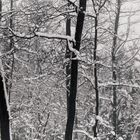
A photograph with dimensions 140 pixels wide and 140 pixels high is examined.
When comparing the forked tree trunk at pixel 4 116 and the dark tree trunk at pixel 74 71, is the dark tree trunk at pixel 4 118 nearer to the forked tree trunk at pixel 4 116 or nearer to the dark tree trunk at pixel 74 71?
the forked tree trunk at pixel 4 116

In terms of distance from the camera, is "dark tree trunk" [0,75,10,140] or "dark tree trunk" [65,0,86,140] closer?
"dark tree trunk" [65,0,86,140]

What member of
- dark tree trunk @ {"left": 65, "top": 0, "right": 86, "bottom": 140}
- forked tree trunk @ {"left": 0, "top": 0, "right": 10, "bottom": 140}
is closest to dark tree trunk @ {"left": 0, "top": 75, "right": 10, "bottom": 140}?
forked tree trunk @ {"left": 0, "top": 0, "right": 10, "bottom": 140}

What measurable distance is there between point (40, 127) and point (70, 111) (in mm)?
14405

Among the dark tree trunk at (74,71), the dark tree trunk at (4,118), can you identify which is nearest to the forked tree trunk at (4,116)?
the dark tree trunk at (4,118)

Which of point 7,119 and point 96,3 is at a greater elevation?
point 96,3

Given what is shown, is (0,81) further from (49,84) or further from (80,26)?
(49,84)

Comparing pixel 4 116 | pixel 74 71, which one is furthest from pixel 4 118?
pixel 74 71

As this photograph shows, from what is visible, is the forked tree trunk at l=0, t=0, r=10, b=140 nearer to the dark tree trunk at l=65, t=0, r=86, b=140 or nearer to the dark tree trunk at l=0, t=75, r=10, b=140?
the dark tree trunk at l=0, t=75, r=10, b=140

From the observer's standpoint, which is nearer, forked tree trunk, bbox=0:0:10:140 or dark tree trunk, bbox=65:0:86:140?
dark tree trunk, bbox=65:0:86:140

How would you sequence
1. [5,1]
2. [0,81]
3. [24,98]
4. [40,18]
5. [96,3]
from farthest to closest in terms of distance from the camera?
[24,98] → [5,1] → [96,3] → [0,81] → [40,18]

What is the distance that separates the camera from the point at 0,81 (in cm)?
1059

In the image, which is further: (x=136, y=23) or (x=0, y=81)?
(x=136, y=23)

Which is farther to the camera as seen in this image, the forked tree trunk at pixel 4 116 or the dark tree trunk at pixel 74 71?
the forked tree trunk at pixel 4 116

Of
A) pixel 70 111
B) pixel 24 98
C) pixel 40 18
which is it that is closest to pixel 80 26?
pixel 40 18
